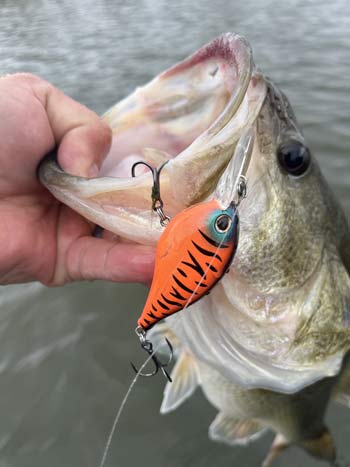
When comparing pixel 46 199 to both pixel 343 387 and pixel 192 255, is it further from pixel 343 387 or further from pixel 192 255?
pixel 343 387

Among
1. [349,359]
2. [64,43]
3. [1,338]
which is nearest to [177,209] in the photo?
[349,359]

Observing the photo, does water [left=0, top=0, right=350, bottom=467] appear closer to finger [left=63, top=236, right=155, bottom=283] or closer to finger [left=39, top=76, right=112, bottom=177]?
finger [left=63, top=236, right=155, bottom=283]

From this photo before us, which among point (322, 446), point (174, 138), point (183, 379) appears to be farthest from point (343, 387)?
point (174, 138)

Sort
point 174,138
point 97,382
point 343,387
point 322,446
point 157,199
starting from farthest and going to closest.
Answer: point 97,382 → point 322,446 → point 343,387 → point 174,138 → point 157,199

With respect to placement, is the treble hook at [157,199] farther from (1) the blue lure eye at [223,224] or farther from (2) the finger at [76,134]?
(2) the finger at [76,134]

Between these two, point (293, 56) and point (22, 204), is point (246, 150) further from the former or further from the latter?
point (293, 56)

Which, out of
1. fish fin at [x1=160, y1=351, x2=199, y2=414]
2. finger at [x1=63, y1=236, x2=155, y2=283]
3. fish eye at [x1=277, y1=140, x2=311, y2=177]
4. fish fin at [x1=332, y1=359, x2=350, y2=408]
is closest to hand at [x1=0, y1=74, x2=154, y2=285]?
finger at [x1=63, y1=236, x2=155, y2=283]

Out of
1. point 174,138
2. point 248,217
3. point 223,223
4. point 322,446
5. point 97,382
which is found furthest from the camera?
point 97,382
